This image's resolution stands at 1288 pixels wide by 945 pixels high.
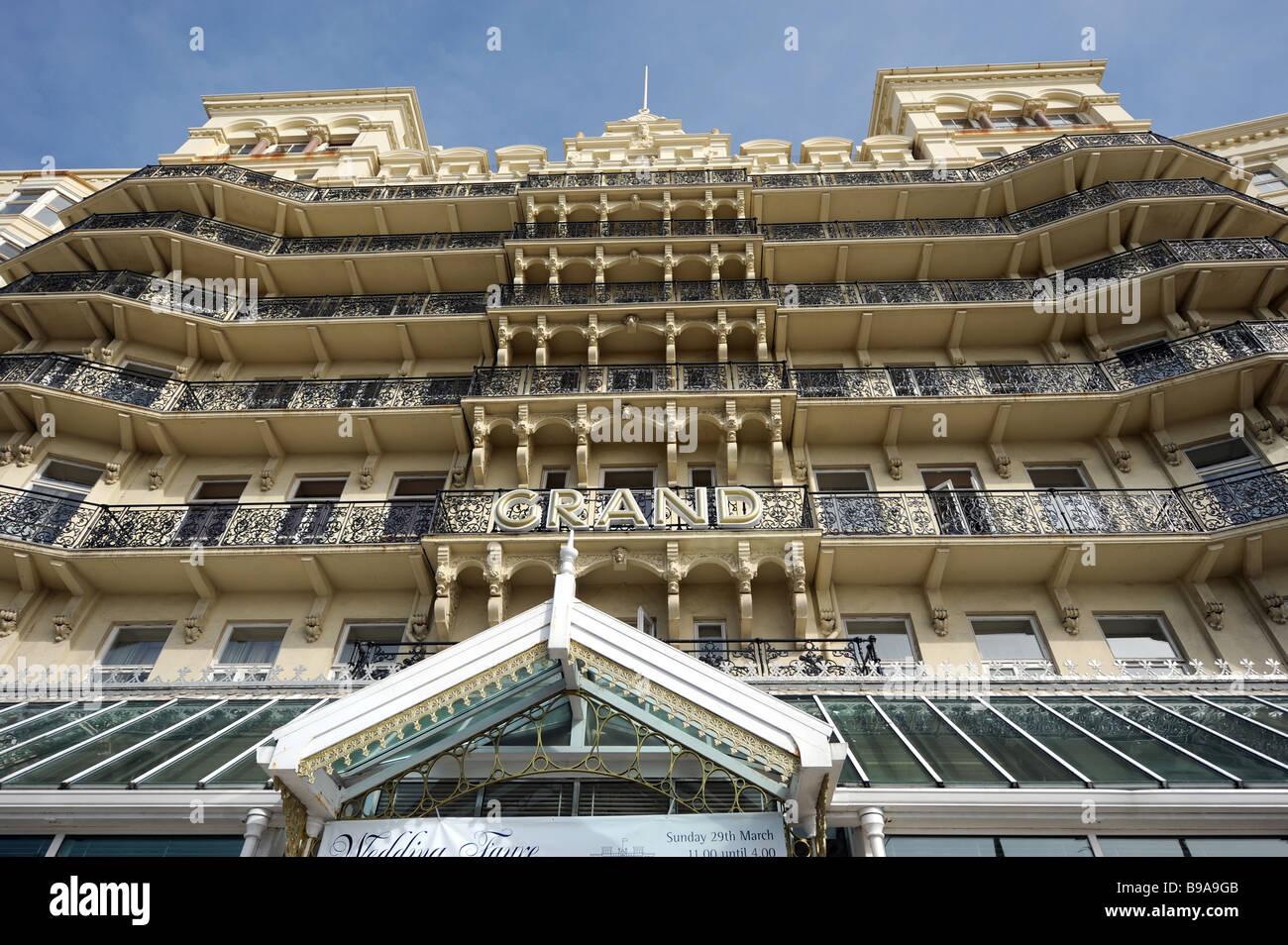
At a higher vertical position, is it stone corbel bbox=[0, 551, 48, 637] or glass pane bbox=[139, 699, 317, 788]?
stone corbel bbox=[0, 551, 48, 637]

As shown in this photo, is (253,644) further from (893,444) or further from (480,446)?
(893,444)

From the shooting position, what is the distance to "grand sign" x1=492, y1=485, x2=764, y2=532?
1391cm

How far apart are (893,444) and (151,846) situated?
1439 centimetres

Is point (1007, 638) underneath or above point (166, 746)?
above

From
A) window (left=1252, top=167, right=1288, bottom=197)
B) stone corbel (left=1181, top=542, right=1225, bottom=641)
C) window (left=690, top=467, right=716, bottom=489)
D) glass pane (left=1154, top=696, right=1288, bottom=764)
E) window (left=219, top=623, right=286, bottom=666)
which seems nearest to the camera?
glass pane (left=1154, top=696, right=1288, bottom=764)

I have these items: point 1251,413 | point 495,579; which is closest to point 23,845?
point 495,579

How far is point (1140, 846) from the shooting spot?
717 cm

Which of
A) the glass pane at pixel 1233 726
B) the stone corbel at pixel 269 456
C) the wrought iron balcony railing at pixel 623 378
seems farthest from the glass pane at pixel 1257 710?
the stone corbel at pixel 269 456

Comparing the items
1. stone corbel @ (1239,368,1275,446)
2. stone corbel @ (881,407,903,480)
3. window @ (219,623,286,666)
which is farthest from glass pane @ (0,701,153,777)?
stone corbel @ (1239,368,1275,446)

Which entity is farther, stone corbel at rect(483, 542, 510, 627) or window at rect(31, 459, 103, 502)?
window at rect(31, 459, 103, 502)

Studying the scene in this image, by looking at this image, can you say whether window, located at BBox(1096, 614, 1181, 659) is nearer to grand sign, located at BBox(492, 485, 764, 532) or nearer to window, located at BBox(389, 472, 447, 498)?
grand sign, located at BBox(492, 485, 764, 532)

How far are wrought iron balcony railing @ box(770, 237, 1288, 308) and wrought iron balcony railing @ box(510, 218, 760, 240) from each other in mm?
2081

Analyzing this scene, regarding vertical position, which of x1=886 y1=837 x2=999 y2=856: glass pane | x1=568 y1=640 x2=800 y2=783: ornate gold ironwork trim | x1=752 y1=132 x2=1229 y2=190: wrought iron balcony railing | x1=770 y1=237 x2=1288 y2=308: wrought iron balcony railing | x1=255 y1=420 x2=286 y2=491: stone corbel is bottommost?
x1=886 y1=837 x2=999 y2=856: glass pane
